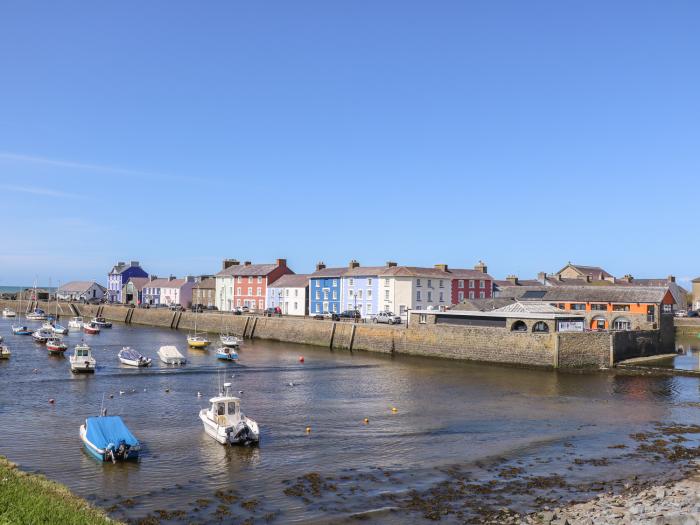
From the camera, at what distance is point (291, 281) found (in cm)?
10056

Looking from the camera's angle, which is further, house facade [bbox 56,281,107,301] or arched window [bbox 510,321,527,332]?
house facade [bbox 56,281,107,301]

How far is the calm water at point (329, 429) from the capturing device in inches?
874

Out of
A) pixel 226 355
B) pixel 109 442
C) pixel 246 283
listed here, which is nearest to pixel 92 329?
pixel 246 283

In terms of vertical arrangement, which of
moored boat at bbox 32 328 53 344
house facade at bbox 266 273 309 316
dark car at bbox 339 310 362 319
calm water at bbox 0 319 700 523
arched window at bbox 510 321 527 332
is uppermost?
house facade at bbox 266 273 309 316

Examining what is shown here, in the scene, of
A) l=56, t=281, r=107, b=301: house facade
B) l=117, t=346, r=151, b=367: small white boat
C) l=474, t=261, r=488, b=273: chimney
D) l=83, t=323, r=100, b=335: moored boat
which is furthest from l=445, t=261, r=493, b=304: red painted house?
l=56, t=281, r=107, b=301: house facade

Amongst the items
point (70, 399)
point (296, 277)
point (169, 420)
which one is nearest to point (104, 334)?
point (296, 277)

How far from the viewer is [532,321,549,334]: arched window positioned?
56.4 metres

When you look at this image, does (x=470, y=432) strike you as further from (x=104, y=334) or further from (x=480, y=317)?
(x=104, y=334)

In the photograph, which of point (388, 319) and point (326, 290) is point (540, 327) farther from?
point (326, 290)

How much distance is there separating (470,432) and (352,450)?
22.5 feet

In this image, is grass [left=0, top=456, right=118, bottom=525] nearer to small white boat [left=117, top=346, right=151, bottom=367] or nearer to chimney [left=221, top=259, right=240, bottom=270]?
small white boat [left=117, top=346, right=151, bottom=367]

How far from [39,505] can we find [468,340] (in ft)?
156

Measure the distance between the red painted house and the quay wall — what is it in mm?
20978

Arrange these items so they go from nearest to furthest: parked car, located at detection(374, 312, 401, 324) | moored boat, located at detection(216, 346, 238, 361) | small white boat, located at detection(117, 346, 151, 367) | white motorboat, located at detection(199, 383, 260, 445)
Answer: white motorboat, located at detection(199, 383, 260, 445)
small white boat, located at detection(117, 346, 151, 367)
moored boat, located at detection(216, 346, 238, 361)
parked car, located at detection(374, 312, 401, 324)
